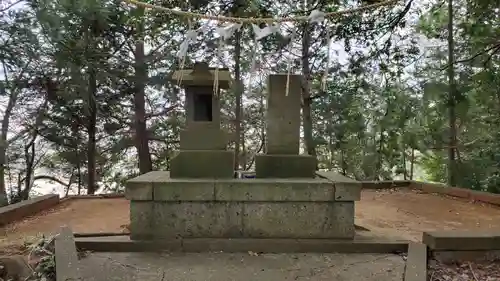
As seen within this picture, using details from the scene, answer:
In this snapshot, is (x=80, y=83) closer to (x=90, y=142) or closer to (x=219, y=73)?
(x=90, y=142)

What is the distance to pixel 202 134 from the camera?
4.42 meters

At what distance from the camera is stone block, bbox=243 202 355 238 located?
400 centimetres

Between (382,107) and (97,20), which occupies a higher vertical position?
(97,20)

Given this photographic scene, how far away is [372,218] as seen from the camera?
18.9ft

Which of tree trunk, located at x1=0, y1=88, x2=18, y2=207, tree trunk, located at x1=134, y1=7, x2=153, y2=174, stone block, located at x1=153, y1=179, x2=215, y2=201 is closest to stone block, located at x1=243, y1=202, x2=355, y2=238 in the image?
stone block, located at x1=153, y1=179, x2=215, y2=201

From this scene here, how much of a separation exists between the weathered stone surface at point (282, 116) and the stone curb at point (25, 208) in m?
3.77

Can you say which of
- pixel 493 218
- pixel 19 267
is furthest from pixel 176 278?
pixel 493 218

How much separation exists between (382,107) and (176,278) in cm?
898

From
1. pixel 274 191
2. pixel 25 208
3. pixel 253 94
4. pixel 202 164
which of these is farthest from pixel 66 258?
pixel 253 94

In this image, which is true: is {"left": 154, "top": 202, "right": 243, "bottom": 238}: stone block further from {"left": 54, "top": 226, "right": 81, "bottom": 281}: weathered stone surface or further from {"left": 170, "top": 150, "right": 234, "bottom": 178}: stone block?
{"left": 54, "top": 226, "right": 81, "bottom": 281}: weathered stone surface

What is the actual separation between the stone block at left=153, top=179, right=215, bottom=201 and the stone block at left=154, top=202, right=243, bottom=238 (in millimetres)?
64

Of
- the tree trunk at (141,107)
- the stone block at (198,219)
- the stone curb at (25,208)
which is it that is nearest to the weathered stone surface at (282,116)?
the stone block at (198,219)

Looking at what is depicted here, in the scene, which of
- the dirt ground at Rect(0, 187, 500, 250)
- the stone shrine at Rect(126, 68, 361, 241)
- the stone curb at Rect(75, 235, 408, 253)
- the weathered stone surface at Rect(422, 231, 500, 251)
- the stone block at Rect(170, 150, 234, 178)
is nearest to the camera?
the weathered stone surface at Rect(422, 231, 500, 251)

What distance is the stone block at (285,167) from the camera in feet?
14.6
